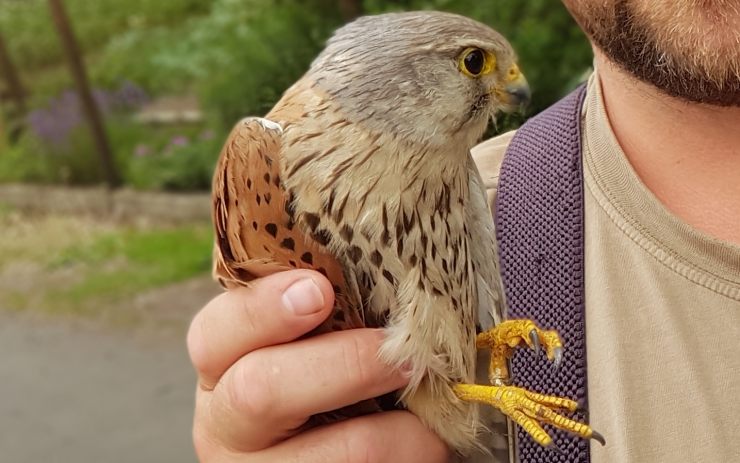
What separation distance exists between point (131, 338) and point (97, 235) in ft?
9.57

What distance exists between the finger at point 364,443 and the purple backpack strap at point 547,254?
17cm

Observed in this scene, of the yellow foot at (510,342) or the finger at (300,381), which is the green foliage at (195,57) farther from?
the finger at (300,381)

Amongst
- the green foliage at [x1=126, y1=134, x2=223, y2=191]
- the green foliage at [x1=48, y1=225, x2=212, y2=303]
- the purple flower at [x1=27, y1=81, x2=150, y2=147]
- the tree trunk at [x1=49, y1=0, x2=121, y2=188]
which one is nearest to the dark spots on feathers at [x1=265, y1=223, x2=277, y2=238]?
the green foliage at [x1=126, y1=134, x2=223, y2=191]

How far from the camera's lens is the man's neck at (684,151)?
1.39m

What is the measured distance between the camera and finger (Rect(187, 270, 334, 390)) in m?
1.21

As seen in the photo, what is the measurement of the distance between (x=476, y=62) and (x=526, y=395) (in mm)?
572

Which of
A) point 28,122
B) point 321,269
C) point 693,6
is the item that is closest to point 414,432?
point 321,269

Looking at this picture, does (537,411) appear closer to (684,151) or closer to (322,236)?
→ (322,236)

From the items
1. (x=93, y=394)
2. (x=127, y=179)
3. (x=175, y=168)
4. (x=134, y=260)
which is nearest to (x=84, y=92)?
(x=127, y=179)

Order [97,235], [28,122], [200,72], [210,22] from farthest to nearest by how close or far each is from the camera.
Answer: [28,122] → [97,235] → [210,22] → [200,72]

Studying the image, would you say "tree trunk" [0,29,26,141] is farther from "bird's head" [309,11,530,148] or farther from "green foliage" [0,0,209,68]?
"bird's head" [309,11,530,148]

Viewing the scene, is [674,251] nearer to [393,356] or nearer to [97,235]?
[393,356]

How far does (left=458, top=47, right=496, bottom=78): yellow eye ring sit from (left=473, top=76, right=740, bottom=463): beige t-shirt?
289 mm

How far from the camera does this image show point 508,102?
4.82ft
